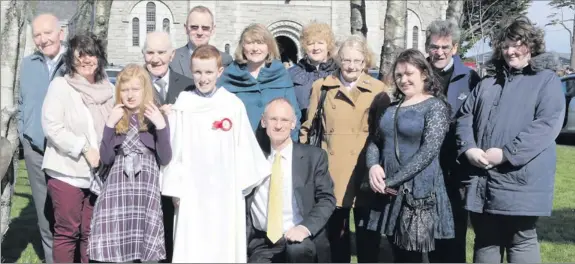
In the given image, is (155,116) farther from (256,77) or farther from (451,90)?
(451,90)

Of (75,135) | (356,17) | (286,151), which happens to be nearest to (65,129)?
(75,135)

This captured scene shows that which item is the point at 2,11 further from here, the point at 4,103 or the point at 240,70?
the point at 240,70

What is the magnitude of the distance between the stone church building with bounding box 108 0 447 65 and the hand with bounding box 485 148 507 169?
34847 millimetres

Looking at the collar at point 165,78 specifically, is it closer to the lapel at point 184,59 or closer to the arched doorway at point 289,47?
the lapel at point 184,59

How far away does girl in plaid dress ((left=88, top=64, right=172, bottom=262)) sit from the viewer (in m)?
4.74

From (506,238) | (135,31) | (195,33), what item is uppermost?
(135,31)

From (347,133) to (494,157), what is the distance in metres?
1.15

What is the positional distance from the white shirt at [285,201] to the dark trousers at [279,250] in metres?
0.08

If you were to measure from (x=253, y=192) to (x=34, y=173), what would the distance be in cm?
189

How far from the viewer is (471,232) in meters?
7.80

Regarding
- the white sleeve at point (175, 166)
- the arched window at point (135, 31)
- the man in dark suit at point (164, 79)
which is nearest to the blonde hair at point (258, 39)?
the man in dark suit at point (164, 79)

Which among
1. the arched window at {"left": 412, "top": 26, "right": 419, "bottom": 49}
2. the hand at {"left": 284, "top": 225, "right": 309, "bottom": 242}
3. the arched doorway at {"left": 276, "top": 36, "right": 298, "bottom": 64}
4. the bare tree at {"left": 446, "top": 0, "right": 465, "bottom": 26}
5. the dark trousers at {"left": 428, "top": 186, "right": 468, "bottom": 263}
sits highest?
the arched window at {"left": 412, "top": 26, "right": 419, "bottom": 49}

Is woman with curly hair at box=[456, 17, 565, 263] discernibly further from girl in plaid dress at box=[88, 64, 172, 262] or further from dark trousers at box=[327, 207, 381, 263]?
girl in plaid dress at box=[88, 64, 172, 262]

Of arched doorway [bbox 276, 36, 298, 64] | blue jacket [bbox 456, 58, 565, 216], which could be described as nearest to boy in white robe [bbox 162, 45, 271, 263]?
blue jacket [bbox 456, 58, 565, 216]
